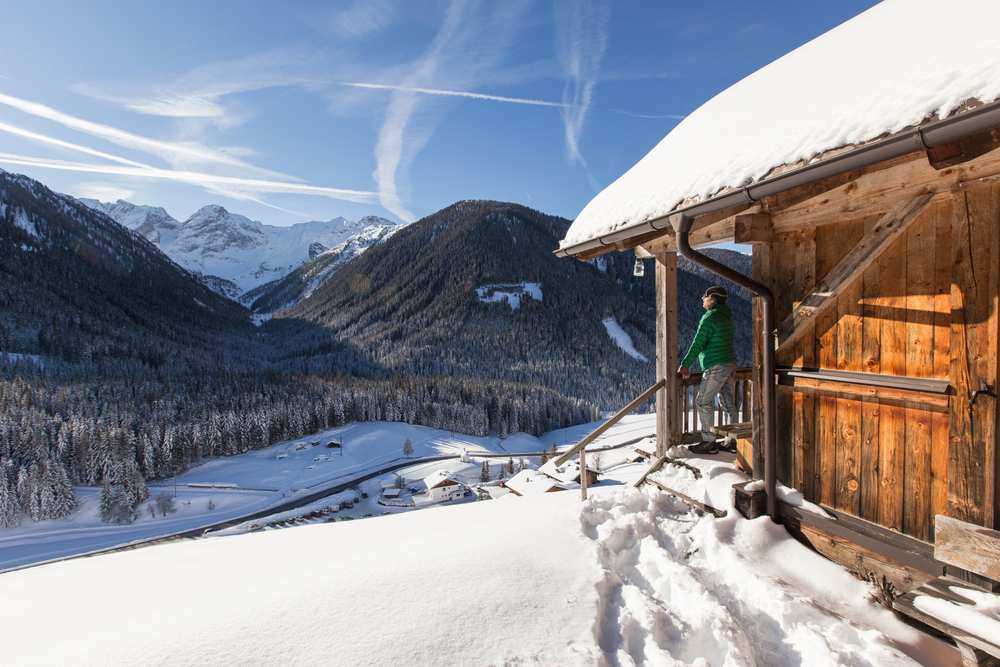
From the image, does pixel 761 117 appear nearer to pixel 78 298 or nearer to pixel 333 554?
pixel 333 554

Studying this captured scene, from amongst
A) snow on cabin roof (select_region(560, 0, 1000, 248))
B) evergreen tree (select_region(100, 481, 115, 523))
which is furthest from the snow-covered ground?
evergreen tree (select_region(100, 481, 115, 523))

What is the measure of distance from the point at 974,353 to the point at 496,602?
3.81 m

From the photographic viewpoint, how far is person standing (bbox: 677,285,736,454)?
19.3ft

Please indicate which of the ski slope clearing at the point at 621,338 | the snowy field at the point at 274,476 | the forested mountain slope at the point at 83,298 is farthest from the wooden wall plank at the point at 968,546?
the ski slope clearing at the point at 621,338

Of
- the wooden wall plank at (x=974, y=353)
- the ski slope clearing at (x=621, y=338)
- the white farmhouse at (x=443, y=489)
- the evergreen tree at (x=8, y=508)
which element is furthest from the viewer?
the ski slope clearing at (x=621, y=338)

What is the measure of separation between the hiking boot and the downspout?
1718 millimetres

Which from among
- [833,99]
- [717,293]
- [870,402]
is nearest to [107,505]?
[717,293]

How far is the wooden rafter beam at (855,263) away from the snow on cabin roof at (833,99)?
1.04 meters

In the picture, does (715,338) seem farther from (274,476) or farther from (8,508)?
(274,476)

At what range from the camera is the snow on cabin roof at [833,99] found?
2705mm

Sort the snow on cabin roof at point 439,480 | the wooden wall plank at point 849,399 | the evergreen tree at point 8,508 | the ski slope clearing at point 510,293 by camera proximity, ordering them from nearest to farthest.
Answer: the wooden wall plank at point 849,399
the evergreen tree at point 8,508
the snow on cabin roof at point 439,480
the ski slope clearing at point 510,293

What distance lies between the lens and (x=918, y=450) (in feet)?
12.1

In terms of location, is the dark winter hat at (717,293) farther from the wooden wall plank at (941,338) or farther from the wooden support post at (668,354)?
the wooden wall plank at (941,338)

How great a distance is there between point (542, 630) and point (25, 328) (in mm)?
166144
